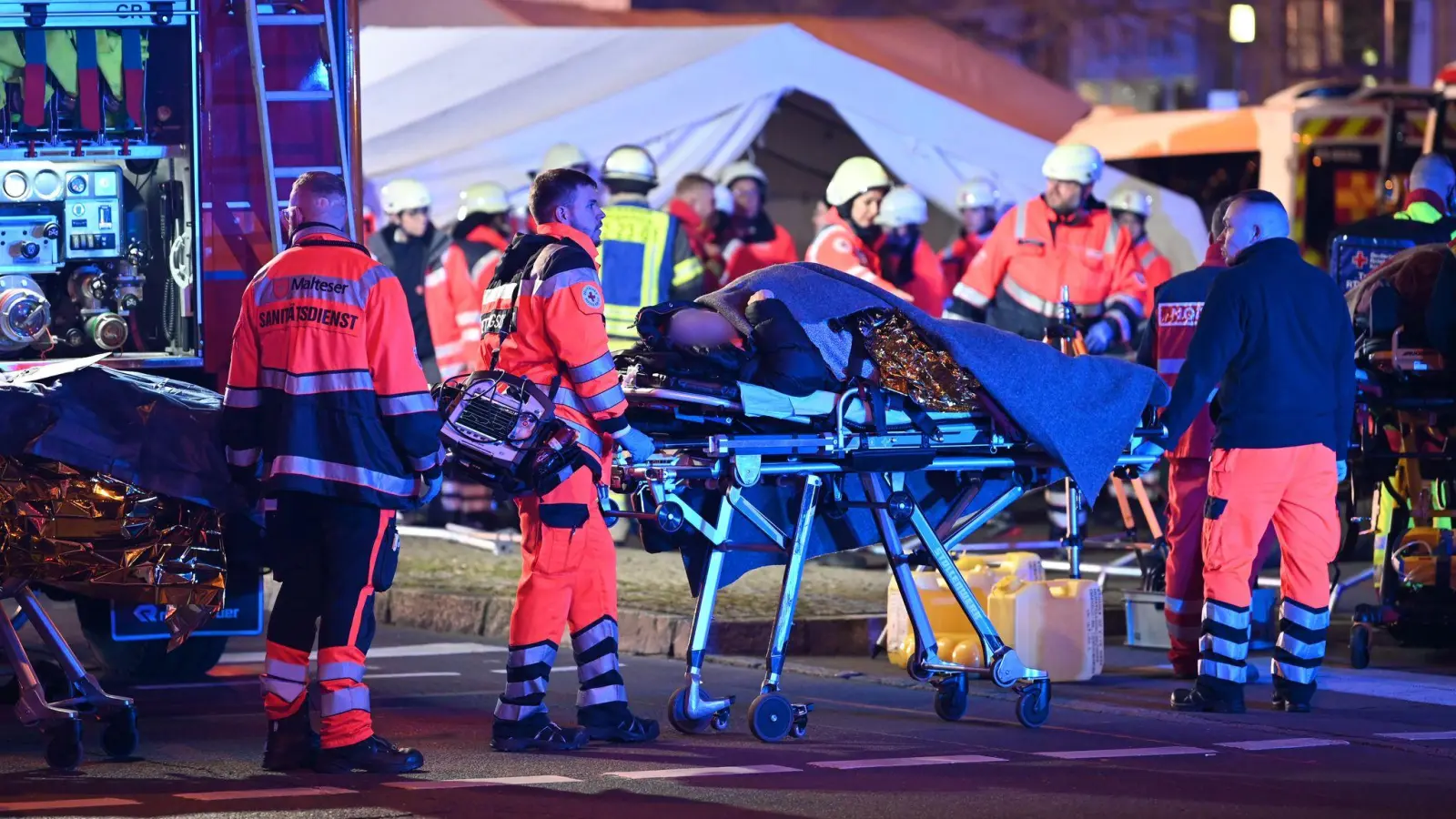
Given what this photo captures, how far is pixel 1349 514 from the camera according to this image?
11.0 m

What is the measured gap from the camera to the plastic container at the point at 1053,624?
972 centimetres

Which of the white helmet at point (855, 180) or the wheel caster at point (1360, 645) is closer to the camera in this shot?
the wheel caster at point (1360, 645)

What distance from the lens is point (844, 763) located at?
307 inches

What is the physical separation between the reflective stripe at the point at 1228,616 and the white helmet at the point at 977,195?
7.37m

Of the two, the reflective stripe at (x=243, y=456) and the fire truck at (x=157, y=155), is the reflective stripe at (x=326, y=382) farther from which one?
the fire truck at (x=157, y=155)

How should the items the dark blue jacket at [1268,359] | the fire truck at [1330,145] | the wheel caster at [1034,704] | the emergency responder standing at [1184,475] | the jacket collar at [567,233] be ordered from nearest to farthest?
the jacket collar at [567,233] → the wheel caster at [1034,704] → the dark blue jacket at [1268,359] → the emergency responder standing at [1184,475] → the fire truck at [1330,145]

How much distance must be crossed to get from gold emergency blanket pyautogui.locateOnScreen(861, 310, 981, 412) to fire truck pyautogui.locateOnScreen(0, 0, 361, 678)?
7.22 feet

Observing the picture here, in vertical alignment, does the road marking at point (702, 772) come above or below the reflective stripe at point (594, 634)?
below

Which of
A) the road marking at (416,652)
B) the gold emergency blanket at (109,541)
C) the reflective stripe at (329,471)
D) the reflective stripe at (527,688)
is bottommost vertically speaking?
the road marking at (416,652)

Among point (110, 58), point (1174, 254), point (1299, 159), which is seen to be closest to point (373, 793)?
point (110, 58)

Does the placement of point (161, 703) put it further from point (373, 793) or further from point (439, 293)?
point (439, 293)

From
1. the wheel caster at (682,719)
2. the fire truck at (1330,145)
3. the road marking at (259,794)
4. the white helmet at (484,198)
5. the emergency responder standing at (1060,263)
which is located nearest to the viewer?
the road marking at (259,794)

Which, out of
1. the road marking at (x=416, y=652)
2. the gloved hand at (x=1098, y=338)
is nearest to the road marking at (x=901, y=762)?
the road marking at (x=416, y=652)

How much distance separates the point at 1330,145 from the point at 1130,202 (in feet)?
15.8
